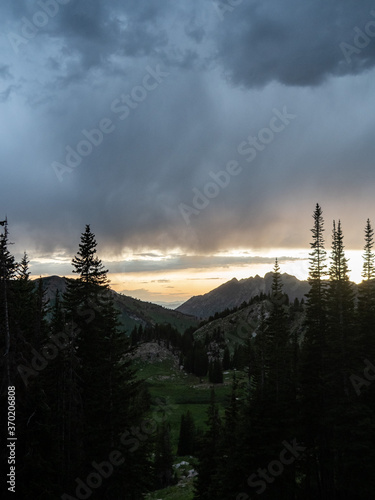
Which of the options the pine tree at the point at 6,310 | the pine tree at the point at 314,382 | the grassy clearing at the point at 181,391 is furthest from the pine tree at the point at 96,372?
the grassy clearing at the point at 181,391

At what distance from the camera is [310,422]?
36531 millimetres

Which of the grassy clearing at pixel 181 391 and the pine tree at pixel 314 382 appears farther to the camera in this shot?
the grassy clearing at pixel 181 391

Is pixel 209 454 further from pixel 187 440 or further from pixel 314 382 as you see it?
pixel 187 440

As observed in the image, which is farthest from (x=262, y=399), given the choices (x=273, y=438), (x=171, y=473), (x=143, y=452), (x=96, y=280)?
(x=171, y=473)

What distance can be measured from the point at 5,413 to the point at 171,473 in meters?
59.0

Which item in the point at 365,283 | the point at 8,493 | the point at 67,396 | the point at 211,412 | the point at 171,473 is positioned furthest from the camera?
the point at 171,473

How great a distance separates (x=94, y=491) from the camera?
3003cm

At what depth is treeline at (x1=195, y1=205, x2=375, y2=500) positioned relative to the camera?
3111cm

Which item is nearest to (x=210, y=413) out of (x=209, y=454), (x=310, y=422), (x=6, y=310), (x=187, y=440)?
(x=209, y=454)

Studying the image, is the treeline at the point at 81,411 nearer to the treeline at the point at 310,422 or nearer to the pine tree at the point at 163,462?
the treeline at the point at 310,422

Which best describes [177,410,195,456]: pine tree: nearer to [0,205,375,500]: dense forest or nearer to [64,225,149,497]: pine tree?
[0,205,375,500]: dense forest

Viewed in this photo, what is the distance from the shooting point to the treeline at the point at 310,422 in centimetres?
3111

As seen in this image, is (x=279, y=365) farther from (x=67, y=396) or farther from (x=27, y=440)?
(x=27, y=440)

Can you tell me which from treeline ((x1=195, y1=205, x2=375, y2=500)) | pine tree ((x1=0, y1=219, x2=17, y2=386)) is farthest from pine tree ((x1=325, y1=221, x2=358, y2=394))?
pine tree ((x1=0, y1=219, x2=17, y2=386))
